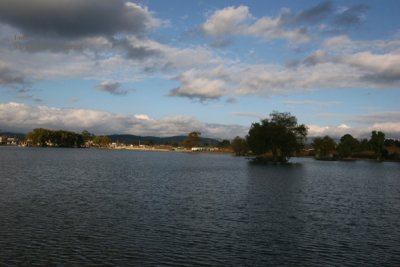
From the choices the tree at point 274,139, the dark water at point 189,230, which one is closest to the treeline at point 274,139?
the tree at point 274,139

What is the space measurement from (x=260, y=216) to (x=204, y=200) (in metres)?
10.1

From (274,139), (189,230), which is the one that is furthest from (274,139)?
(189,230)

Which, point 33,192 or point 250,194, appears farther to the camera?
point 250,194

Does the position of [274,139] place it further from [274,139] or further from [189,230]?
[189,230]

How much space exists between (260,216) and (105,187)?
86.8ft

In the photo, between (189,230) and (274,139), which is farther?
(274,139)

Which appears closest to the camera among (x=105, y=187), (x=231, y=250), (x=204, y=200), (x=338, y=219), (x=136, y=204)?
(x=231, y=250)

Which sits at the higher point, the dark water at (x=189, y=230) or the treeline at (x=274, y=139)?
the treeline at (x=274, y=139)

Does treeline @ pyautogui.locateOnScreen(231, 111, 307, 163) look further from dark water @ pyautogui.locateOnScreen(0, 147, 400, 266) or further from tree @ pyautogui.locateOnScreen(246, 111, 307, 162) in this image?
dark water @ pyautogui.locateOnScreen(0, 147, 400, 266)

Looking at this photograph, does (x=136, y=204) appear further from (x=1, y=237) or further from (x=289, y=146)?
(x=289, y=146)

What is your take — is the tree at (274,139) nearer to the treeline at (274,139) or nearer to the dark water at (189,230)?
the treeline at (274,139)

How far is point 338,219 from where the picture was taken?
1382 inches

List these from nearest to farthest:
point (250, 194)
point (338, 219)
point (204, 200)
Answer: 1. point (338, 219)
2. point (204, 200)
3. point (250, 194)

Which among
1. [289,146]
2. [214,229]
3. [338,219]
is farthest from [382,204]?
[289,146]
